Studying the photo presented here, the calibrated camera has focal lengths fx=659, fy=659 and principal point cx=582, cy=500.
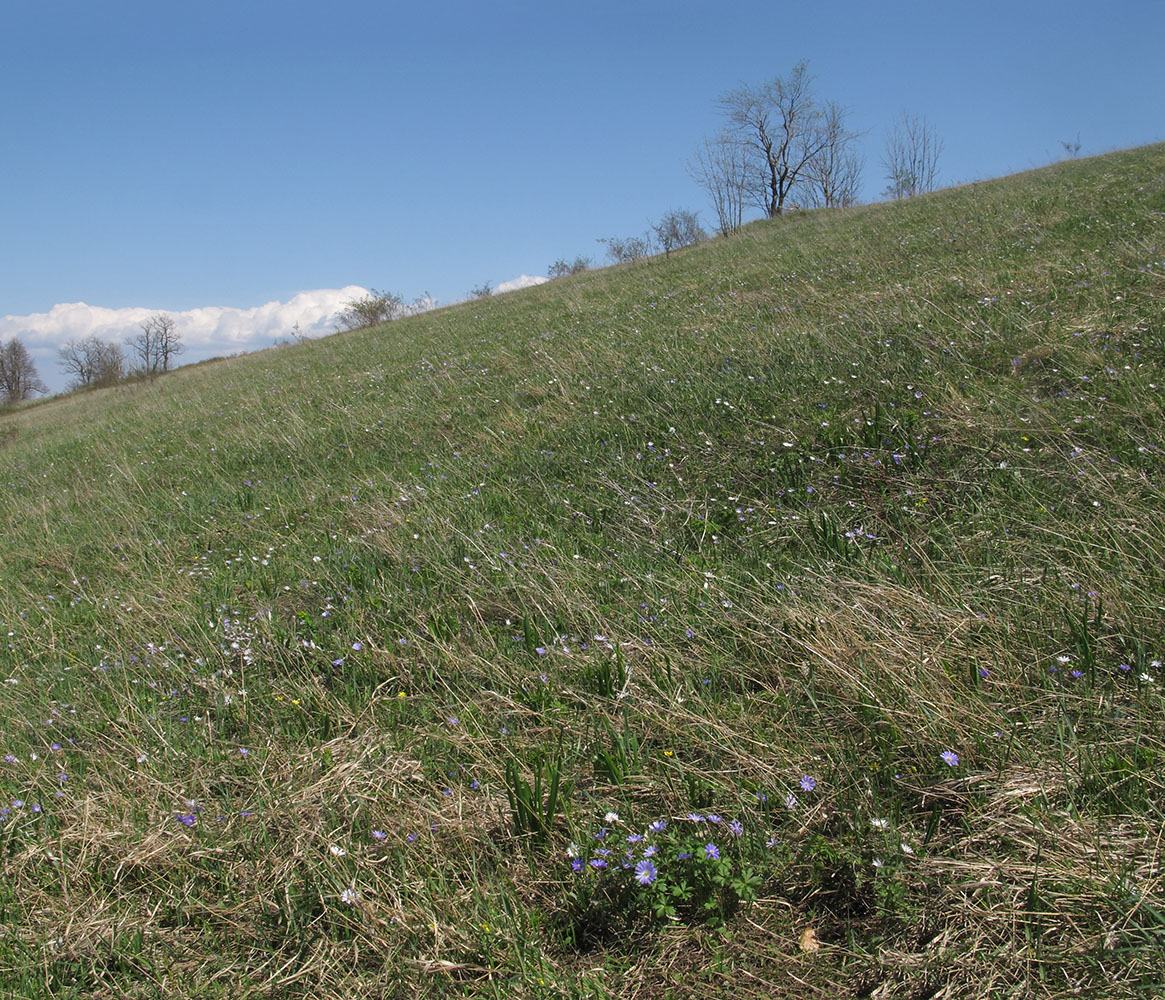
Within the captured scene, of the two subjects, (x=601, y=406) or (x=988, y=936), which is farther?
(x=601, y=406)

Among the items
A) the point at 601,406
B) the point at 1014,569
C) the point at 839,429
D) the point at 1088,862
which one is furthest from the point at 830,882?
the point at 601,406

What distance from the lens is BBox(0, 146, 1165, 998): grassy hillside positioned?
180 cm

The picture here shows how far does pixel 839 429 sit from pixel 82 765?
15.5 feet

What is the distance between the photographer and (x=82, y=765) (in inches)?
114

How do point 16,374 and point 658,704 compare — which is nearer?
point 658,704

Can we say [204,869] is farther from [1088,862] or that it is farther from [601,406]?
[601,406]

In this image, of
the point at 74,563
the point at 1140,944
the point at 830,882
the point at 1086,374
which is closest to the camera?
the point at 1140,944

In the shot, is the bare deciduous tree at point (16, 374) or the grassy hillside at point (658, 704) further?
the bare deciduous tree at point (16, 374)

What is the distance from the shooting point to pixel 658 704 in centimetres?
262

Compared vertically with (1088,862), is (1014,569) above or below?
above

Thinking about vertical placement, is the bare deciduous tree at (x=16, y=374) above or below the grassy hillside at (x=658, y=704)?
above

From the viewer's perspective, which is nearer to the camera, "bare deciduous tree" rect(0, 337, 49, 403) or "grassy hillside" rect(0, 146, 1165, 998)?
"grassy hillside" rect(0, 146, 1165, 998)

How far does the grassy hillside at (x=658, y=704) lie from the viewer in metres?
1.80

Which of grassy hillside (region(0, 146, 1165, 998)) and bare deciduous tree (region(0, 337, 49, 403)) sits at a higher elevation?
bare deciduous tree (region(0, 337, 49, 403))
